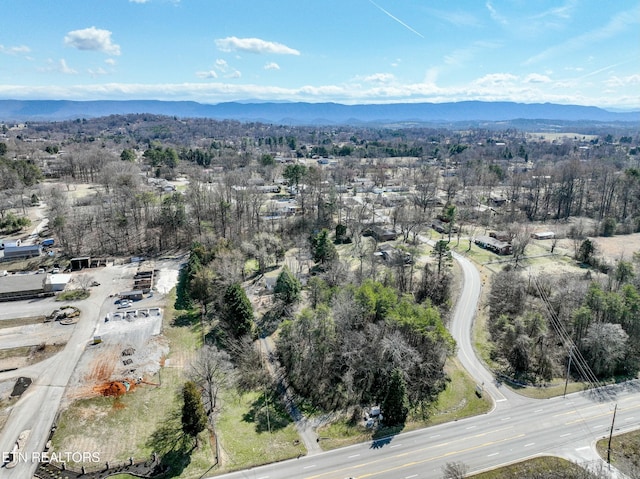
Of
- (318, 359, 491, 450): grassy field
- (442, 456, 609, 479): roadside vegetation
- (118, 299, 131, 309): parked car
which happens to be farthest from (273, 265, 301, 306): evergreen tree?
(442, 456, 609, 479): roadside vegetation

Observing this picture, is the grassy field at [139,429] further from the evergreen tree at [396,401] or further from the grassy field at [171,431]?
the evergreen tree at [396,401]

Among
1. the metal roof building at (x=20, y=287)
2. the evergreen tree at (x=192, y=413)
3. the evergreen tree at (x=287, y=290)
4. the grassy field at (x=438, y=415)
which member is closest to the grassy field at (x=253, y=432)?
the evergreen tree at (x=192, y=413)

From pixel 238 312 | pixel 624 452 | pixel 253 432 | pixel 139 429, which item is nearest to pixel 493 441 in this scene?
pixel 624 452

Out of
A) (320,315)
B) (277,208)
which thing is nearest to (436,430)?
(320,315)

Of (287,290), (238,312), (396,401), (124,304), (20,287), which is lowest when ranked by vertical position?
(124,304)

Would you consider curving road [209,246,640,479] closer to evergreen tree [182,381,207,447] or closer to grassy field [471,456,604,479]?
grassy field [471,456,604,479]

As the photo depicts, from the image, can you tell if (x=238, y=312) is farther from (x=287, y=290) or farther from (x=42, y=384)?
(x=42, y=384)
